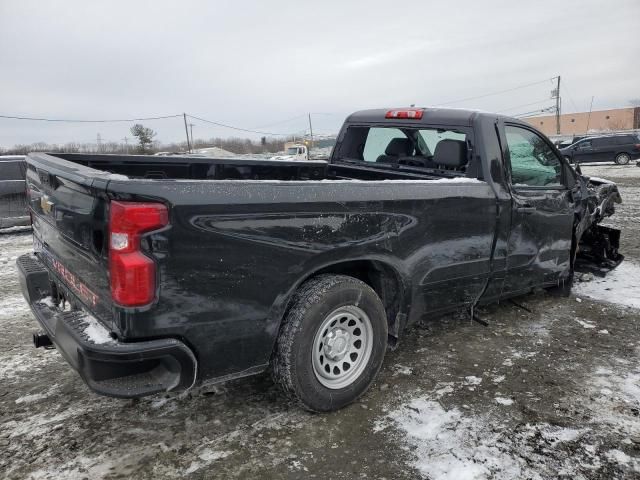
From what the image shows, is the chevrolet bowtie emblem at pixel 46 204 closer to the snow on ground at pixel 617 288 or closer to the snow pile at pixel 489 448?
the snow pile at pixel 489 448

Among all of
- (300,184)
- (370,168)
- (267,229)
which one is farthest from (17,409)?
(370,168)

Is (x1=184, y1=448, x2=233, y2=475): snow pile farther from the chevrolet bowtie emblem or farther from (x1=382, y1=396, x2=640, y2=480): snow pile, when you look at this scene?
the chevrolet bowtie emblem

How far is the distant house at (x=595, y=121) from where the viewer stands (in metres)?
67.7

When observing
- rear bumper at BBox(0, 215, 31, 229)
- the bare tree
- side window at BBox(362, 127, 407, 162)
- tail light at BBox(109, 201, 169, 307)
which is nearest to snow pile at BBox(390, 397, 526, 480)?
tail light at BBox(109, 201, 169, 307)

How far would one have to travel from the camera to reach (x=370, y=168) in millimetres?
4746

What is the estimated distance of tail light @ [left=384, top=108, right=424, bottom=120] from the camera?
14.3ft

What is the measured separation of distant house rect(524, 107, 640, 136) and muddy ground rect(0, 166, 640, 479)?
70.8 meters

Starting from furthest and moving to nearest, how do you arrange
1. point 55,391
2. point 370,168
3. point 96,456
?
point 370,168
point 55,391
point 96,456

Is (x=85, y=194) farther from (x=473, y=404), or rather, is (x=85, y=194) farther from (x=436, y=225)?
(x=473, y=404)

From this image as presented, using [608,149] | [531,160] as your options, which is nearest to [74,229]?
[531,160]

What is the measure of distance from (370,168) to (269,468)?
2.98m

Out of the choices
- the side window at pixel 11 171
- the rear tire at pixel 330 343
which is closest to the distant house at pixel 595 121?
the side window at pixel 11 171

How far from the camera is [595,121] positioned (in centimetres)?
7300

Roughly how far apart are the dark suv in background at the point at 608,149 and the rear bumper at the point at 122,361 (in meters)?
25.1
